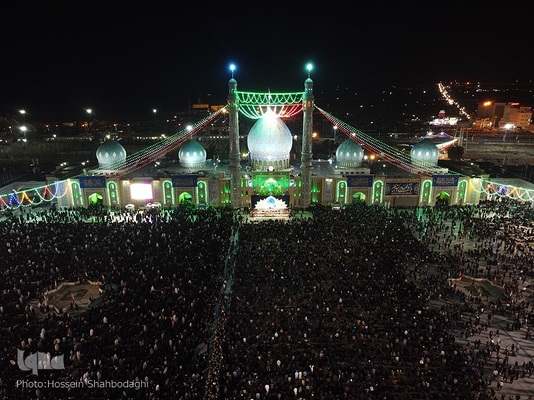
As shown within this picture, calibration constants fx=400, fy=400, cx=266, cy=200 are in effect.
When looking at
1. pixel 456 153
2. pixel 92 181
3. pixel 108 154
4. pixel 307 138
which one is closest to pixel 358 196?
pixel 307 138

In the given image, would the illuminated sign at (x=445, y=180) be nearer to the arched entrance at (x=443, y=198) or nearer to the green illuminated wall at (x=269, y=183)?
the arched entrance at (x=443, y=198)

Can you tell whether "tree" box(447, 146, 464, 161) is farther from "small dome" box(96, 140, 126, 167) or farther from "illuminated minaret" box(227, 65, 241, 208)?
"small dome" box(96, 140, 126, 167)

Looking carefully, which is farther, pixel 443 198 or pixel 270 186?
pixel 443 198

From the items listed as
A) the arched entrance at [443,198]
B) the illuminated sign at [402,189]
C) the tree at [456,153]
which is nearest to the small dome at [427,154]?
the arched entrance at [443,198]

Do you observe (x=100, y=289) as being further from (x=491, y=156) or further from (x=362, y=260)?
(x=491, y=156)

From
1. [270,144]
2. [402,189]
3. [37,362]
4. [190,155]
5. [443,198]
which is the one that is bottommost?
[37,362]

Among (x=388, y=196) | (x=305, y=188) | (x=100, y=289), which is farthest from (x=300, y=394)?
(x=388, y=196)

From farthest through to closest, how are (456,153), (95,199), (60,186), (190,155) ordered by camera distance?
(456,153) < (190,155) < (95,199) < (60,186)

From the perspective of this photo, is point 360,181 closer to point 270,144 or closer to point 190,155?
point 270,144
